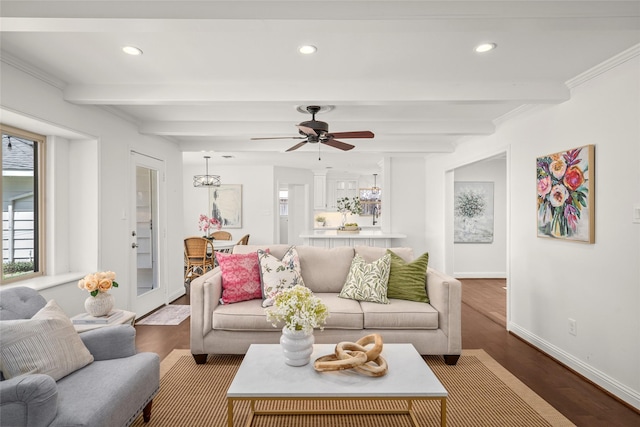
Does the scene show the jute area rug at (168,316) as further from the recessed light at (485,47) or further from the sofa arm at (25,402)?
the recessed light at (485,47)

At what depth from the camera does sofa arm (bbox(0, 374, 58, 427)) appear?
1.44 meters

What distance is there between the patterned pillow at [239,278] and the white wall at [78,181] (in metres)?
1.36

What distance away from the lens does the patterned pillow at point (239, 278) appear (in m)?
3.21

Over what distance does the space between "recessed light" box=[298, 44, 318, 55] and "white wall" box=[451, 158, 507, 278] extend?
16.8 ft

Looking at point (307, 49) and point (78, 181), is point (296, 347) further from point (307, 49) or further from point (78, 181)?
point (78, 181)

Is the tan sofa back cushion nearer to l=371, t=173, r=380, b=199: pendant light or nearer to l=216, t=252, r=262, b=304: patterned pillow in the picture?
l=216, t=252, r=262, b=304: patterned pillow

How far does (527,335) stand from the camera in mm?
3619

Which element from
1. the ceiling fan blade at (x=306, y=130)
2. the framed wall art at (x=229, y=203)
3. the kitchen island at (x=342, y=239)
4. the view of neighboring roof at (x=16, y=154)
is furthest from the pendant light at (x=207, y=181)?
the ceiling fan blade at (x=306, y=130)

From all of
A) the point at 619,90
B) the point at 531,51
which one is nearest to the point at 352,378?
the point at 531,51

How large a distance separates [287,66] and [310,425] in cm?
248

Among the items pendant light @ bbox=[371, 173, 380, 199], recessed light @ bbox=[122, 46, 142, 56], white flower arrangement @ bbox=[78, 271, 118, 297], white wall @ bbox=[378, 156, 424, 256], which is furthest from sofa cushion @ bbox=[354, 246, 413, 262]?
pendant light @ bbox=[371, 173, 380, 199]

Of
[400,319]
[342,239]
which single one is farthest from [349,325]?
[342,239]

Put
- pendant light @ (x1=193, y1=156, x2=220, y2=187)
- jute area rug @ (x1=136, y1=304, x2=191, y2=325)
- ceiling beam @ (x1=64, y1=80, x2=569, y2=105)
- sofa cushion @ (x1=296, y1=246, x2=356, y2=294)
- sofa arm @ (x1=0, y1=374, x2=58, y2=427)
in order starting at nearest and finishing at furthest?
sofa arm @ (x1=0, y1=374, x2=58, y2=427) → ceiling beam @ (x1=64, y1=80, x2=569, y2=105) → sofa cushion @ (x1=296, y1=246, x2=356, y2=294) → jute area rug @ (x1=136, y1=304, x2=191, y2=325) → pendant light @ (x1=193, y1=156, x2=220, y2=187)

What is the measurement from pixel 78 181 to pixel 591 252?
15.2ft
